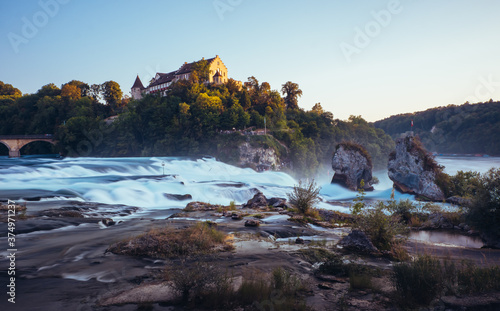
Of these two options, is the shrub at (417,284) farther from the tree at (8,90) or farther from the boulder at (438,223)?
the tree at (8,90)

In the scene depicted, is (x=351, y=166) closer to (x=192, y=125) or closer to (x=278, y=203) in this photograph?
(x=278, y=203)

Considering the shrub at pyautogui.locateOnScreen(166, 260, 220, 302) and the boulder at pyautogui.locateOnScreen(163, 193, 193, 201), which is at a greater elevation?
the shrub at pyautogui.locateOnScreen(166, 260, 220, 302)

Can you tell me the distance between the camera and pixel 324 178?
77750 millimetres

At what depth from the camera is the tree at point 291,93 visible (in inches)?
3580

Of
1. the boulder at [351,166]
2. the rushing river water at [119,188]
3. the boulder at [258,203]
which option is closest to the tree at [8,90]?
the rushing river water at [119,188]

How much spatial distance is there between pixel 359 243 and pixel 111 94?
9763 cm

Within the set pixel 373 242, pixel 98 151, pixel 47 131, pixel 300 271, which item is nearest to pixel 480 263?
pixel 373 242

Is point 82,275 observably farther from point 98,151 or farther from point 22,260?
point 98,151

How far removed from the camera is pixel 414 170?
32312mm

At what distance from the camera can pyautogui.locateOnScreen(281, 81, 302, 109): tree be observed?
3580 inches

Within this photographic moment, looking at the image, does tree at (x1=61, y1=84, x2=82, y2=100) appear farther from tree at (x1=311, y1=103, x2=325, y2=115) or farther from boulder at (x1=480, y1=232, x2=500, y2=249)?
boulder at (x1=480, y1=232, x2=500, y2=249)

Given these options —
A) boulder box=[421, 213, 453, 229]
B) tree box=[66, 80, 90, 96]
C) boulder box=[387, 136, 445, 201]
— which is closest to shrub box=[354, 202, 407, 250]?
boulder box=[421, 213, 453, 229]

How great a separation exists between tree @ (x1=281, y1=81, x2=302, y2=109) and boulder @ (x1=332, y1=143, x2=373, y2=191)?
4859 cm

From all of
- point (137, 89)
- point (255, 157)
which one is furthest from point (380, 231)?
point (137, 89)
